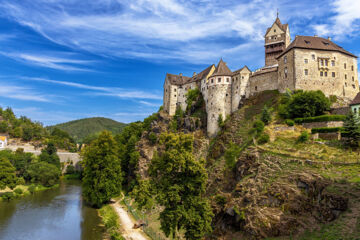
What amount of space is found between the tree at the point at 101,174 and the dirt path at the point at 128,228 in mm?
3400

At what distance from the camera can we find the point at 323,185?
84.7 ft

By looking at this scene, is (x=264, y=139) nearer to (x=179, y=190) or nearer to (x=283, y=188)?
(x=283, y=188)

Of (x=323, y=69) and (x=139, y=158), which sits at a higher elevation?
(x=323, y=69)

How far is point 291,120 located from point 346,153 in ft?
35.3

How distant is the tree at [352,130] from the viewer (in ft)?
101

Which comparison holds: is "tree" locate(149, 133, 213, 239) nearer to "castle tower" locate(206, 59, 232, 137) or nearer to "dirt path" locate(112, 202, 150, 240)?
"dirt path" locate(112, 202, 150, 240)

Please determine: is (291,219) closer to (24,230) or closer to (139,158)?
(24,230)

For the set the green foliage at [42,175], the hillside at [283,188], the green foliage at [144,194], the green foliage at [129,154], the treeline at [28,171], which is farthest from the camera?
the green foliage at [42,175]

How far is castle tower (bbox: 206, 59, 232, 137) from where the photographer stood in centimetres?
5403

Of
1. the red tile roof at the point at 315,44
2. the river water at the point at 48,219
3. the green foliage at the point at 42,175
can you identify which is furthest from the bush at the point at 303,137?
the green foliage at the point at 42,175

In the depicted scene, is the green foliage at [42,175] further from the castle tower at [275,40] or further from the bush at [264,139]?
the castle tower at [275,40]

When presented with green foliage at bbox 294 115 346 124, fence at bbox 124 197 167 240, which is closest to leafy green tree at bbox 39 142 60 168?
fence at bbox 124 197 167 240

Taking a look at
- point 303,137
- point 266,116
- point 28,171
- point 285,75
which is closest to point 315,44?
point 285,75

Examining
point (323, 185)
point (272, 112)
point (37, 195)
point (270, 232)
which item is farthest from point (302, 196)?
point (37, 195)
